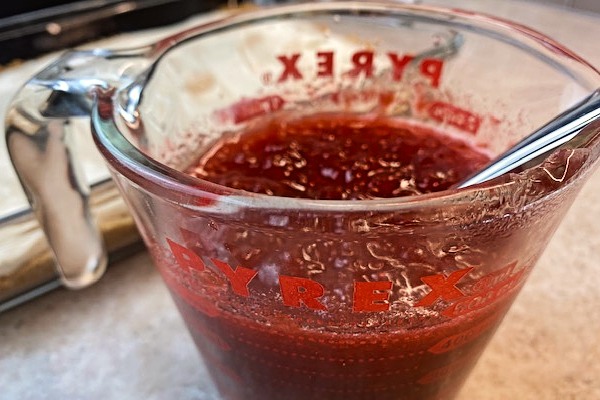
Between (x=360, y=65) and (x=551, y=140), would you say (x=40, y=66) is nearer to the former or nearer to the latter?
(x=360, y=65)

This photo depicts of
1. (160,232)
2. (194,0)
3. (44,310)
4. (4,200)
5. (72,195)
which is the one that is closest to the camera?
(160,232)

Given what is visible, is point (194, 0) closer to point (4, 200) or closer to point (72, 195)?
point (4, 200)

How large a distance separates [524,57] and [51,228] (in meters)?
0.49

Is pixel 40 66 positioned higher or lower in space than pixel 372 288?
lower

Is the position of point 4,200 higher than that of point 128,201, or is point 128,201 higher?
point 128,201

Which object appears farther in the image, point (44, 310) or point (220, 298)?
point (44, 310)

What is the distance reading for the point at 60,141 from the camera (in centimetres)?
57

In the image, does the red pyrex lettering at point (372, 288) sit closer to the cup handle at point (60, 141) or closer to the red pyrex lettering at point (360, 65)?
the cup handle at point (60, 141)

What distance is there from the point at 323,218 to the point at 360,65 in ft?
1.55

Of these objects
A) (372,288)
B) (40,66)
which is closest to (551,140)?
(372,288)

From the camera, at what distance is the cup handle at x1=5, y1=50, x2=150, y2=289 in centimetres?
55

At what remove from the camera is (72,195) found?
59 centimetres

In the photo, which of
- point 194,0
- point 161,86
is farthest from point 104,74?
point 194,0

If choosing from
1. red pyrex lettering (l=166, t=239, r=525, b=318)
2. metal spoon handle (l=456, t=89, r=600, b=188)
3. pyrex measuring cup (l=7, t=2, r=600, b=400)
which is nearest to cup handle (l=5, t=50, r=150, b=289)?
pyrex measuring cup (l=7, t=2, r=600, b=400)
